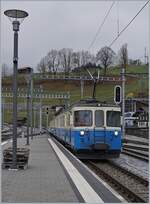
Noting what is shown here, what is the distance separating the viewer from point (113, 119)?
2408cm

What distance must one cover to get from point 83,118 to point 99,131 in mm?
989

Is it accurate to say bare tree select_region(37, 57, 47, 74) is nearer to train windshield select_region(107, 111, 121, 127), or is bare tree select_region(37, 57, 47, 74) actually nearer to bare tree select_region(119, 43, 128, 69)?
bare tree select_region(119, 43, 128, 69)

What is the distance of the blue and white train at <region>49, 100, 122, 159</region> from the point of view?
23.5 metres

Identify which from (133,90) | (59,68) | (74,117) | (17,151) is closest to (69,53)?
(59,68)

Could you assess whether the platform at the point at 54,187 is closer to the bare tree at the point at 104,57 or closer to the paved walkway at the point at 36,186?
the paved walkway at the point at 36,186

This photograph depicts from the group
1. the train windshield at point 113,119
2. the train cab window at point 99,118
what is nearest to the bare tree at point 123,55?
the train windshield at point 113,119

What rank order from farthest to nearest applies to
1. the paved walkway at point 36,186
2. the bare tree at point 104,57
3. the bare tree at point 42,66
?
the bare tree at point 42,66 < the bare tree at point 104,57 < the paved walkway at point 36,186

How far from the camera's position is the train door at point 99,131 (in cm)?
2348

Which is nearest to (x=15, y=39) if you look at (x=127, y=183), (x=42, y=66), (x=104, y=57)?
(x=127, y=183)

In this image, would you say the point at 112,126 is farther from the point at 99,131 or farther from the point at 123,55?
the point at 123,55

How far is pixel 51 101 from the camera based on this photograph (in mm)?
98500

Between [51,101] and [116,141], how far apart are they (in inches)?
2953

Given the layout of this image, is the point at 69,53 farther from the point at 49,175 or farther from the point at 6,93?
the point at 49,175

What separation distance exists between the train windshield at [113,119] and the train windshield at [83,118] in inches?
34.7
